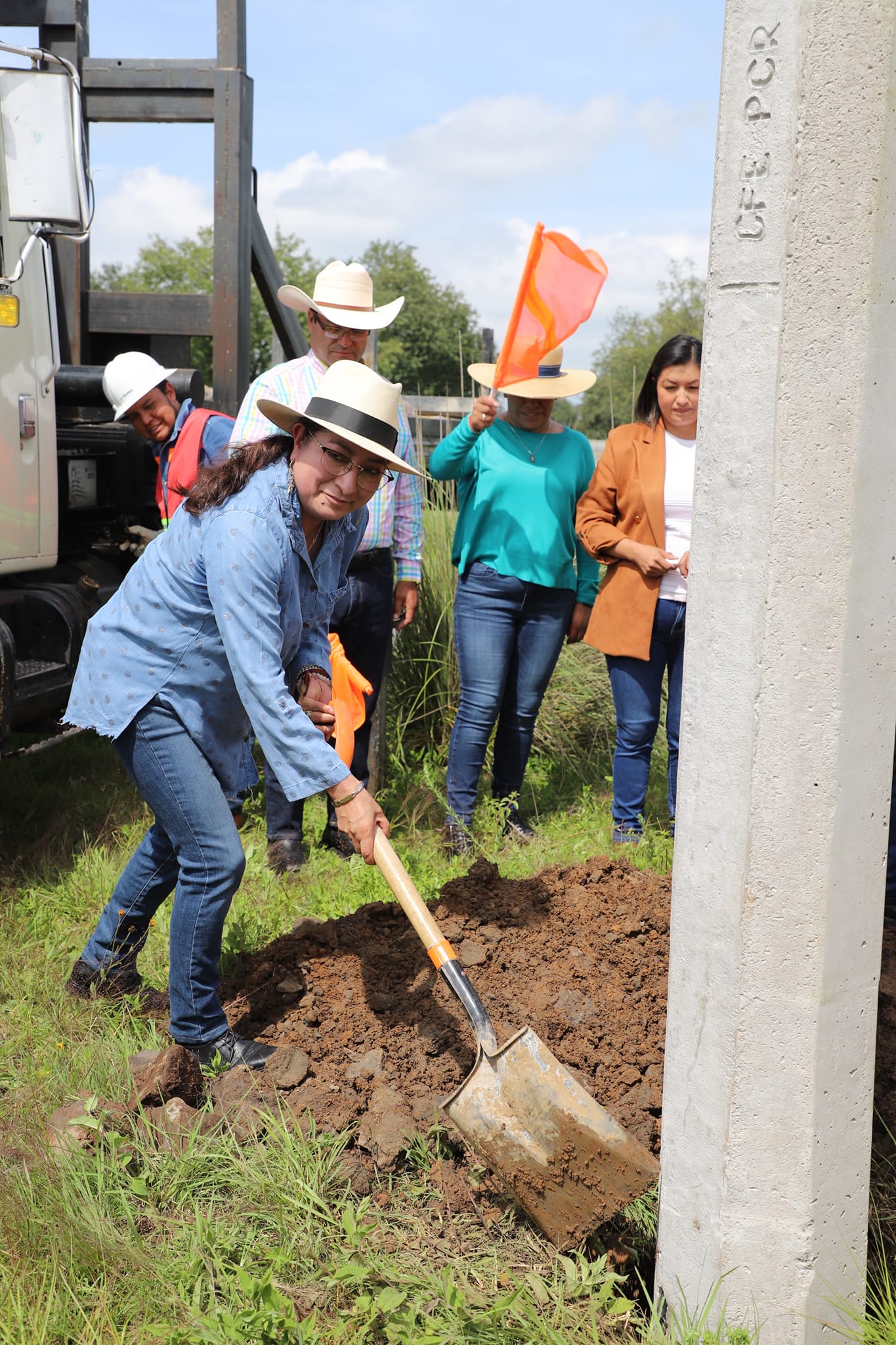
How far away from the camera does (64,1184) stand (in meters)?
2.55

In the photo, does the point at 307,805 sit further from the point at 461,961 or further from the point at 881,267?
the point at 881,267

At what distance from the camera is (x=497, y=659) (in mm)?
4789

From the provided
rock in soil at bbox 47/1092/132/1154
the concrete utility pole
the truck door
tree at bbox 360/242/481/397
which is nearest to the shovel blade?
the concrete utility pole

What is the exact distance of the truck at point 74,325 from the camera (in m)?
3.88

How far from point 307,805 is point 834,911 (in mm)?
3825

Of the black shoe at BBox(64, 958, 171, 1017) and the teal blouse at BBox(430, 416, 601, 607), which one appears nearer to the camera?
the black shoe at BBox(64, 958, 171, 1017)

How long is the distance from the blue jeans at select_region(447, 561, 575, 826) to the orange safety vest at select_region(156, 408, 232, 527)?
1223 millimetres

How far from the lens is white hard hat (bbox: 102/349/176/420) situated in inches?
190

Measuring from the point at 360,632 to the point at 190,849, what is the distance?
1.93 meters

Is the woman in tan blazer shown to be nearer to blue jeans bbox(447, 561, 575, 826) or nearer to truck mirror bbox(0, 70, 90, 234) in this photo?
blue jeans bbox(447, 561, 575, 826)

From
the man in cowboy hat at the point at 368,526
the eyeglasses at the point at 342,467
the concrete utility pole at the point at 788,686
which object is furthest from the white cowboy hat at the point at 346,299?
the concrete utility pole at the point at 788,686

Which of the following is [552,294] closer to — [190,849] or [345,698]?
[345,698]

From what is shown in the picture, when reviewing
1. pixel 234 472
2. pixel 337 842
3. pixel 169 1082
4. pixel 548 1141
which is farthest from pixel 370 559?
pixel 548 1141

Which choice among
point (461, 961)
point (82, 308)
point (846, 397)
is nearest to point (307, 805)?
point (461, 961)
